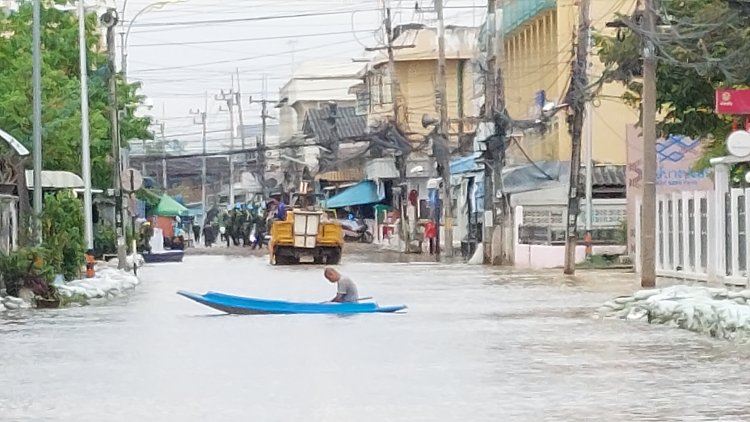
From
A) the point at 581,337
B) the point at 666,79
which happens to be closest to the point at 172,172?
the point at 666,79

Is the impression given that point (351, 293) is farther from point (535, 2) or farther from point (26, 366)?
point (535, 2)

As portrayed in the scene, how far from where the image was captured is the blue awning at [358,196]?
98.4m

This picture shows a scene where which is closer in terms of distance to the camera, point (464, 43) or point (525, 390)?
point (525, 390)

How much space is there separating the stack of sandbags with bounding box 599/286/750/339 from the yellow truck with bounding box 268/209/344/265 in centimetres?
2952

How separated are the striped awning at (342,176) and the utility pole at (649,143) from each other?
220ft

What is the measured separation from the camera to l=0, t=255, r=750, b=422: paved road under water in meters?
15.4

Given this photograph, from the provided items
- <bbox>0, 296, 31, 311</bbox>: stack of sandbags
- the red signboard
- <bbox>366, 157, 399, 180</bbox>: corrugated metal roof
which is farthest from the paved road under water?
<bbox>366, 157, 399, 180</bbox>: corrugated metal roof

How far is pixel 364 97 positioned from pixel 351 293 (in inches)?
2880

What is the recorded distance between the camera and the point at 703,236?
122 ft

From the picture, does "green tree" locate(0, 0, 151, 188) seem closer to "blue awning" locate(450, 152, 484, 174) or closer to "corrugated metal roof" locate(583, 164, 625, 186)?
"corrugated metal roof" locate(583, 164, 625, 186)

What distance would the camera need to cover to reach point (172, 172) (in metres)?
145

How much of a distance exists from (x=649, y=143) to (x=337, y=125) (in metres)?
71.2

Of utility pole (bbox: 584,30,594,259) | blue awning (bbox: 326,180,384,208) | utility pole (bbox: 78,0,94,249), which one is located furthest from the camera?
blue awning (bbox: 326,180,384,208)

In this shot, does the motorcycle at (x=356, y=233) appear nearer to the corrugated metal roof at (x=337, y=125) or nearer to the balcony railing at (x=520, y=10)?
the corrugated metal roof at (x=337, y=125)
